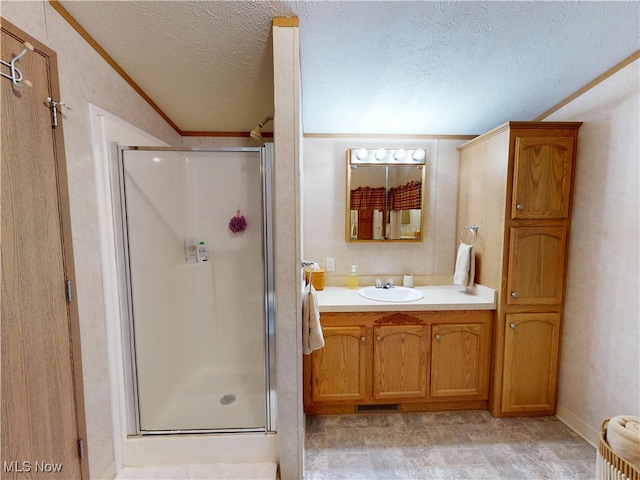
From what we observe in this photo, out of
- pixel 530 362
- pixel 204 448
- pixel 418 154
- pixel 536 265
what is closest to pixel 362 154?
pixel 418 154

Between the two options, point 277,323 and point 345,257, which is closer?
point 277,323

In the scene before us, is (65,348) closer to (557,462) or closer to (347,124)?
(347,124)

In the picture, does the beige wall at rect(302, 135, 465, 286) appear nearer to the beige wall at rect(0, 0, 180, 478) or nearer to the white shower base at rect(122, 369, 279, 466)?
the white shower base at rect(122, 369, 279, 466)

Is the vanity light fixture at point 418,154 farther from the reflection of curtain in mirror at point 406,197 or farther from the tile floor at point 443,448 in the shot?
the tile floor at point 443,448

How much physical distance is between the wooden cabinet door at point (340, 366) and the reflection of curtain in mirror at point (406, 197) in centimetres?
112

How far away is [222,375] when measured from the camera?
77.1 inches

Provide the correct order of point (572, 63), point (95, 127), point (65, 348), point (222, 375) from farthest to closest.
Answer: point (222, 375), point (572, 63), point (95, 127), point (65, 348)

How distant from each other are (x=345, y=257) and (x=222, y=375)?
137 cm

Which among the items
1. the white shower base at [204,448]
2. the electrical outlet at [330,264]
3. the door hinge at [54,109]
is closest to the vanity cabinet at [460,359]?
the electrical outlet at [330,264]

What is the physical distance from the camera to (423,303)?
1.82m

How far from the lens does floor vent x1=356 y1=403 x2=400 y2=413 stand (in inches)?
76.4

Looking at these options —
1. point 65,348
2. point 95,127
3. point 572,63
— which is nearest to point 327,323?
point 65,348

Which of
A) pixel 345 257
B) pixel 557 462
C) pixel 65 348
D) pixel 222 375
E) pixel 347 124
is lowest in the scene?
pixel 557 462

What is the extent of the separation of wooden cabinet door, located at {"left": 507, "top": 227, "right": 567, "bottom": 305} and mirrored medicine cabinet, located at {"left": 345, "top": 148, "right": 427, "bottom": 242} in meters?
0.73
